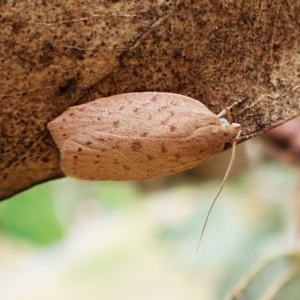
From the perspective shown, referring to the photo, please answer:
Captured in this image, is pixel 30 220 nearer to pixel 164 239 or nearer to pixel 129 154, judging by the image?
pixel 164 239

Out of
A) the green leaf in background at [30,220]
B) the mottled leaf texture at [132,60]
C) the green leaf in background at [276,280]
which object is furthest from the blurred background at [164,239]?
the mottled leaf texture at [132,60]

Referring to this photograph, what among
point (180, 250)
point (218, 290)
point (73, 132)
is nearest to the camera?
point (73, 132)

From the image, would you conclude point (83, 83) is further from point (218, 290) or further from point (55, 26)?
point (218, 290)

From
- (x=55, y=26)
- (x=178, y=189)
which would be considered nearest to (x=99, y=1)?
(x=55, y=26)

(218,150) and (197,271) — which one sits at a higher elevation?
(218,150)

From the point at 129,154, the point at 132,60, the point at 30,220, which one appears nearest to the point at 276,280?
the point at 129,154

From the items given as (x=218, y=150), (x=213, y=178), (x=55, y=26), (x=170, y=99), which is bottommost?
(x=213, y=178)

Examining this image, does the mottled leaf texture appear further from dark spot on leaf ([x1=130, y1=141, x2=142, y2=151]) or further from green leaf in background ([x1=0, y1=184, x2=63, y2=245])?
green leaf in background ([x1=0, y1=184, x2=63, y2=245])
